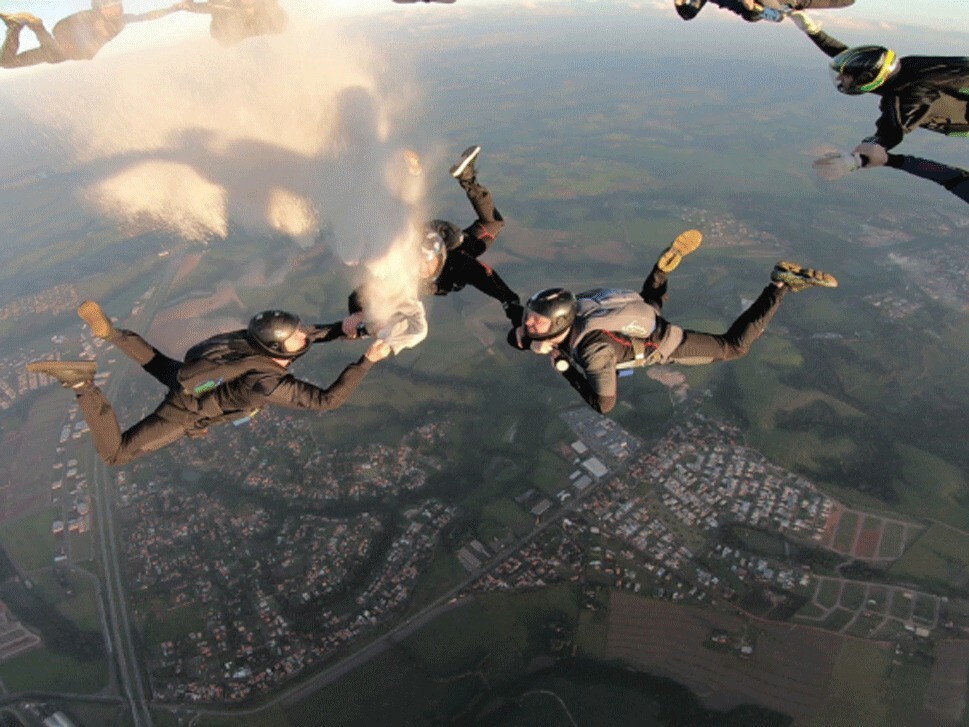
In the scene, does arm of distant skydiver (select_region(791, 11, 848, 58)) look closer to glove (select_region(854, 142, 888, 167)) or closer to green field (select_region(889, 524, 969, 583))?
glove (select_region(854, 142, 888, 167))

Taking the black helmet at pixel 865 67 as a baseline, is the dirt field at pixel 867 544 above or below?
below

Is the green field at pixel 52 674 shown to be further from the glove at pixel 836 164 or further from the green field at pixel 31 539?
the glove at pixel 836 164

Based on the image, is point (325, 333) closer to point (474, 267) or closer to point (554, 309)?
point (474, 267)

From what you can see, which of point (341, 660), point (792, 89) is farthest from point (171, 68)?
point (792, 89)

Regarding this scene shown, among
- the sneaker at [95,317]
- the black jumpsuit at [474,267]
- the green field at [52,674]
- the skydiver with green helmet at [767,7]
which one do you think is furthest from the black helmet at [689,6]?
the green field at [52,674]

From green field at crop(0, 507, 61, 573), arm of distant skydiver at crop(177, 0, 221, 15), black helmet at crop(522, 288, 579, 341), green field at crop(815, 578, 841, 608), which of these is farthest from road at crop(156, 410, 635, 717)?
arm of distant skydiver at crop(177, 0, 221, 15)

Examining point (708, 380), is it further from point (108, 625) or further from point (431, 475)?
point (108, 625)
